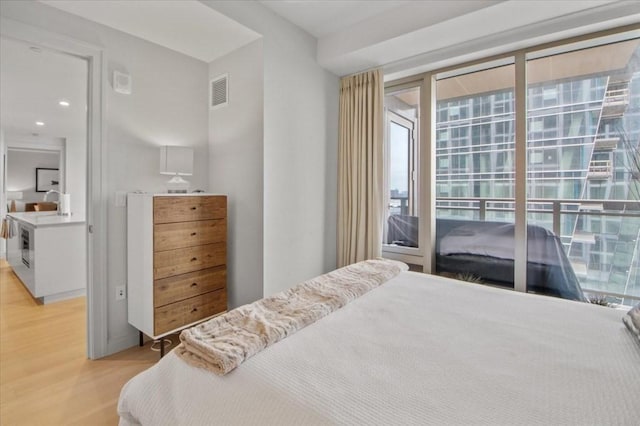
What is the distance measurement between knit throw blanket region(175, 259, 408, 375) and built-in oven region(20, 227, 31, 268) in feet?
12.3

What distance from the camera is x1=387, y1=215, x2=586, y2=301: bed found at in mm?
2420

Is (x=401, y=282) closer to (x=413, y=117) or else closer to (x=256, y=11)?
(x=413, y=117)

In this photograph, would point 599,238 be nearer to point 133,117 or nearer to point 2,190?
point 133,117

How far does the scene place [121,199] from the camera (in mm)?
2375

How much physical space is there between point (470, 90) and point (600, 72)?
88cm

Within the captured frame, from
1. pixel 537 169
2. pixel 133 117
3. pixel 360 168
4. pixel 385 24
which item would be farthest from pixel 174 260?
pixel 537 169

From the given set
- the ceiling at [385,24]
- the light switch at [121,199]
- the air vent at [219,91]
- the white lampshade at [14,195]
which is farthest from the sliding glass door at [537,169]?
the white lampshade at [14,195]

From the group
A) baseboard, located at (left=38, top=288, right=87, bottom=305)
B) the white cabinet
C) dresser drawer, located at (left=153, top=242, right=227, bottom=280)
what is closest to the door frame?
dresser drawer, located at (left=153, top=242, right=227, bottom=280)

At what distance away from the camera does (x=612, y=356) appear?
3.45ft

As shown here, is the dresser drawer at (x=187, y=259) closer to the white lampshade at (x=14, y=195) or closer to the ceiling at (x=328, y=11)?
the ceiling at (x=328, y=11)

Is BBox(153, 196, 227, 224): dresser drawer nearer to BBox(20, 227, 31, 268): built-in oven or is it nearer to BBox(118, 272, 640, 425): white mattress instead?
BBox(118, 272, 640, 425): white mattress

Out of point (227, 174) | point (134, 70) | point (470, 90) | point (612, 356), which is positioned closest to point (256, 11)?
point (134, 70)

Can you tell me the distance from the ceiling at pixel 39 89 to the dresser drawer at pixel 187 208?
1242 millimetres

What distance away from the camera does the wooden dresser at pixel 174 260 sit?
2168mm
